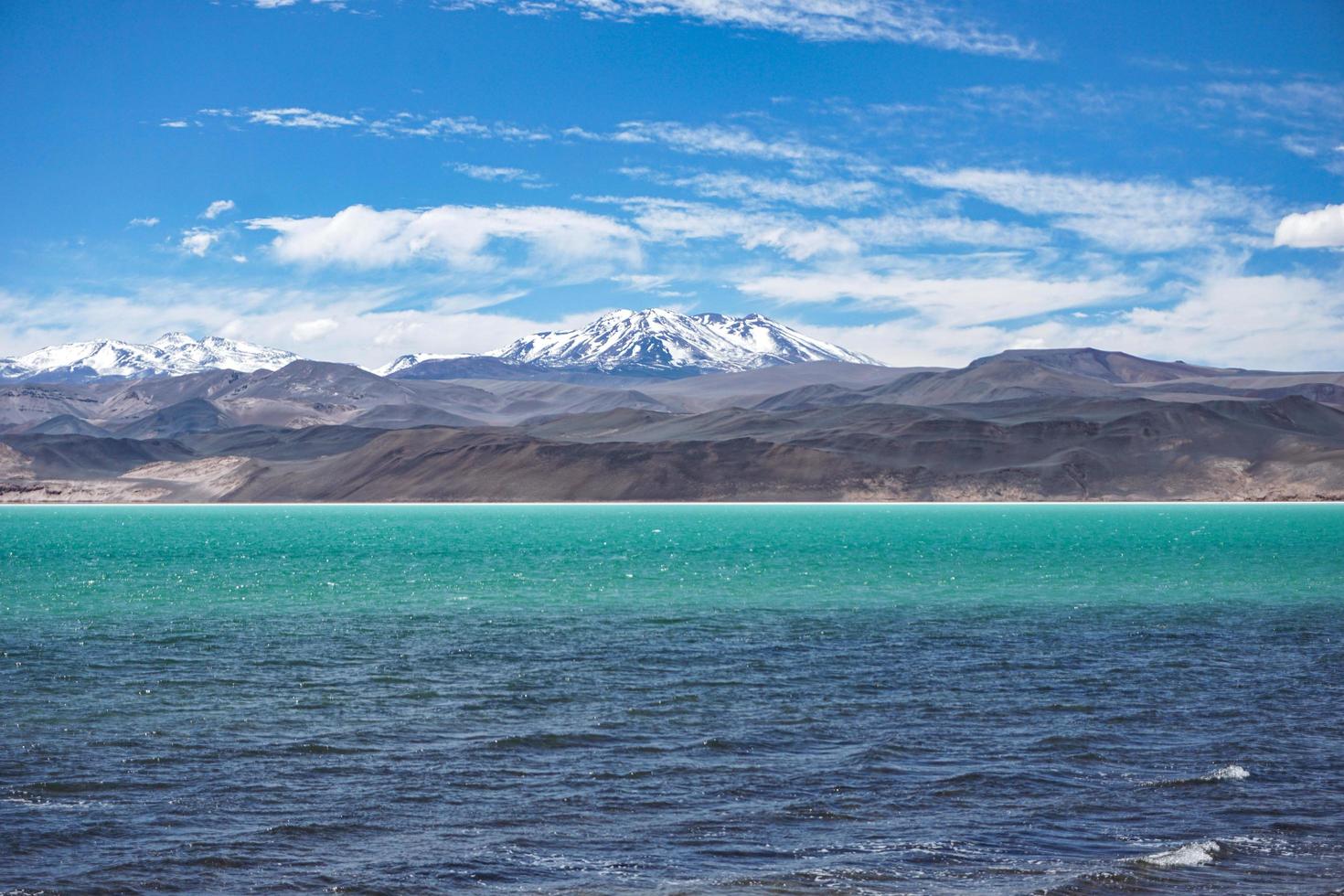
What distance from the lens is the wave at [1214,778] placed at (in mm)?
20031

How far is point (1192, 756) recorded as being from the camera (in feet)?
71.7

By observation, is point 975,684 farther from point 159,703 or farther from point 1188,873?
point 159,703

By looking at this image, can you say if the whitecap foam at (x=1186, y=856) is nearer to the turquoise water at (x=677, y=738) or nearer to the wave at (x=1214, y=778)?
the turquoise water at (x=677, y=738)

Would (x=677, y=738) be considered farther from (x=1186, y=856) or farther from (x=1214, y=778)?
(x=1186, y=856)

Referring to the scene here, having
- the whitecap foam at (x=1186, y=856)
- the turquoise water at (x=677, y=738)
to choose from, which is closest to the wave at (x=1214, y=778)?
the turquoise water at (x=677, y=738)

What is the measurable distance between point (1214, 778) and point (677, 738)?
349 inches

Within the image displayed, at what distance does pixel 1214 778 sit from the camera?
20.3 meters

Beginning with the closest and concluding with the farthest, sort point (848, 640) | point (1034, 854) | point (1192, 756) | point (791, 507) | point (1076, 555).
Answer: point (1034, 854) → point (1192, 756) → point (848, 640) → point (1076, 555) → point (791, 507)

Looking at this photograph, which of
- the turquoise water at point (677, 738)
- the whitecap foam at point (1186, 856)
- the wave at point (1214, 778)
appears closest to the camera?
the whitecap foam at point (1186, 856)

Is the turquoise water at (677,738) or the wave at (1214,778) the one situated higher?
the turquoise water at (677,738)

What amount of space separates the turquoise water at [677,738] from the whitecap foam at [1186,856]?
5 cm

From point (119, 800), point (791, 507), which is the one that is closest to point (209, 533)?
point (791, 507)

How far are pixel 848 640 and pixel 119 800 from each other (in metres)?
21.7

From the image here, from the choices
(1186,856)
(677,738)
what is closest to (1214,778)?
(1186,856)
